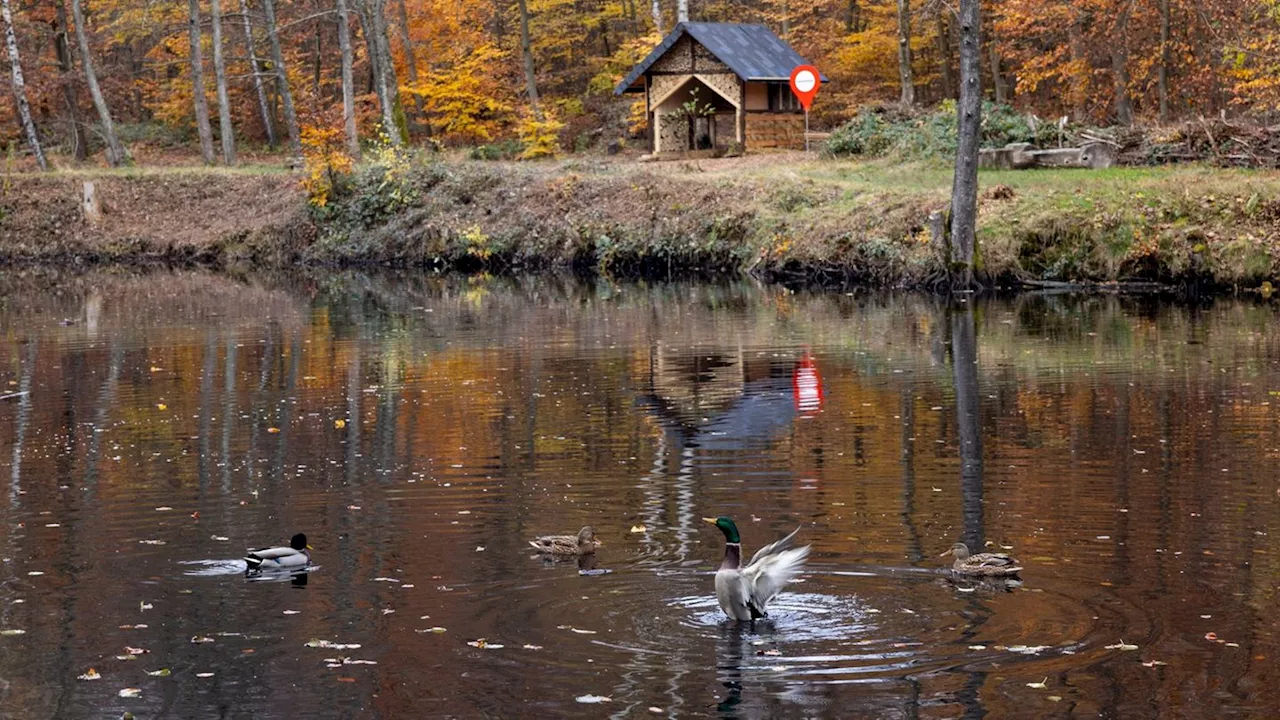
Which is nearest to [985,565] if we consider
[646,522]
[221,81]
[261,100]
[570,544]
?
[570,544]

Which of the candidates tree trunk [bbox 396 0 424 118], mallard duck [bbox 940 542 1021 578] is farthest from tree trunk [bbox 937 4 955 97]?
mallard duck [bbox 940 542 1021 578]

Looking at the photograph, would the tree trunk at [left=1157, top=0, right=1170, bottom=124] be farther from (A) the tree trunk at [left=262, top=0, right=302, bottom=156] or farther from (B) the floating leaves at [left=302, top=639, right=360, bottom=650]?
(B) the floating leaves at [left=302, top=639, right=360, bottom=650]

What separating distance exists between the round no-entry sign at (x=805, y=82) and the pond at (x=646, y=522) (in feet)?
83.5

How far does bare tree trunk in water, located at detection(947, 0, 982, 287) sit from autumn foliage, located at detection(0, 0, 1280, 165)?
16.5 metres

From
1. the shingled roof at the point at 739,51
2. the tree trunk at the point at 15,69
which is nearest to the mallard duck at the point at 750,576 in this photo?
the shingled roof at the point at 739,51

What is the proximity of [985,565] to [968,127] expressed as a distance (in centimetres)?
2198

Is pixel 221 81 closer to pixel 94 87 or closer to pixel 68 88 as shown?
pixel 94 87

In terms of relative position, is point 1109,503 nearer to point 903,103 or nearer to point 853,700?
point 853,700

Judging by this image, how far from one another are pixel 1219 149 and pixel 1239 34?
26.3ft

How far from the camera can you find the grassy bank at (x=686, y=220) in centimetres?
3306

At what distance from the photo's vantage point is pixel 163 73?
67250 millimetres

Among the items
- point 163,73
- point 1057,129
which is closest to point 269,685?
point 1057,129

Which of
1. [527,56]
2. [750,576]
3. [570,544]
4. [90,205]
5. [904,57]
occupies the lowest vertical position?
[570,544]

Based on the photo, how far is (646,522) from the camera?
1321 cm
